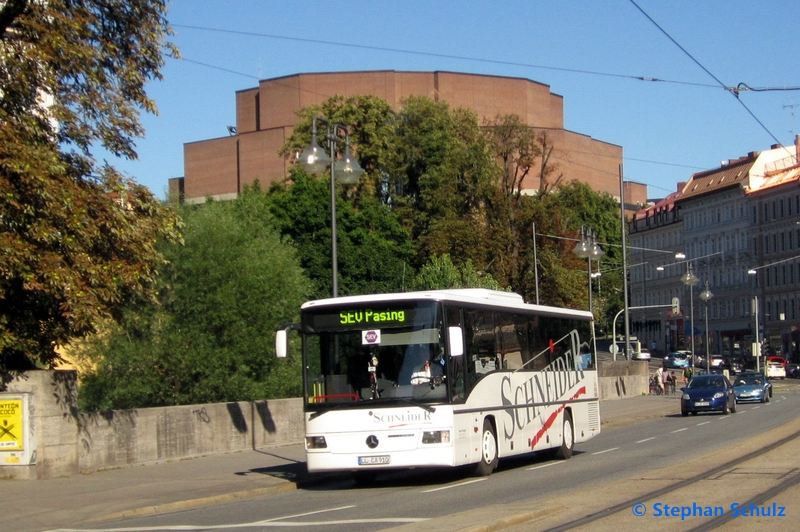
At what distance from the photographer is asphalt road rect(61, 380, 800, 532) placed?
14.0m

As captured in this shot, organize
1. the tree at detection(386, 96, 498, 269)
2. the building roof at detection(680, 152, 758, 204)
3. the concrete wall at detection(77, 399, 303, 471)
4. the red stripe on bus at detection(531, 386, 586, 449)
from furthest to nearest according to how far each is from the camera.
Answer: the building roof at detection(680, 152, 758, 204) → the tree at detection(386, 96, 498, 269) → the red stripe on bus at detection(531, 386, 586, 449) → the concrete wall at detection(77, 399, 303, 471)

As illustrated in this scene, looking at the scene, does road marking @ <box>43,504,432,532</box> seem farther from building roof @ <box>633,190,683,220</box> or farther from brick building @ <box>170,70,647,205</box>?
building roof @ <box>633,190,683,220</box>

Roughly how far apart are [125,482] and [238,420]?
264 inches

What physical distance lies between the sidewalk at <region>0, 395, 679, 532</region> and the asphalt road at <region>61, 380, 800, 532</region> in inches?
17.9

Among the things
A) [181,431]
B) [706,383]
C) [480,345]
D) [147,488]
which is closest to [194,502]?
[147,488]

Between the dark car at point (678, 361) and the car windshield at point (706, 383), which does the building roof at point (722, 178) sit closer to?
the dark car at point (678, 361)

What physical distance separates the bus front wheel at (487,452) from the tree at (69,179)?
651 centimetres

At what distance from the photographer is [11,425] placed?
62.9ft

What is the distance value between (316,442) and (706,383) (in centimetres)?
2740

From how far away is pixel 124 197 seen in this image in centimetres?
2045

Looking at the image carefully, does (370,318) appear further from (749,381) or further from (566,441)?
(749,381)

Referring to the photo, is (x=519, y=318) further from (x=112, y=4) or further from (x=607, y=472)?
(x=112, y=4)

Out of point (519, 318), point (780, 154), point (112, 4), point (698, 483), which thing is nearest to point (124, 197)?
point (112, 4)

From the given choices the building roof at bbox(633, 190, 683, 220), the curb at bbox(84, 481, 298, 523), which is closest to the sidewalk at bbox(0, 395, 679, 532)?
the curb at bbox(84, 481, 298, 523)
